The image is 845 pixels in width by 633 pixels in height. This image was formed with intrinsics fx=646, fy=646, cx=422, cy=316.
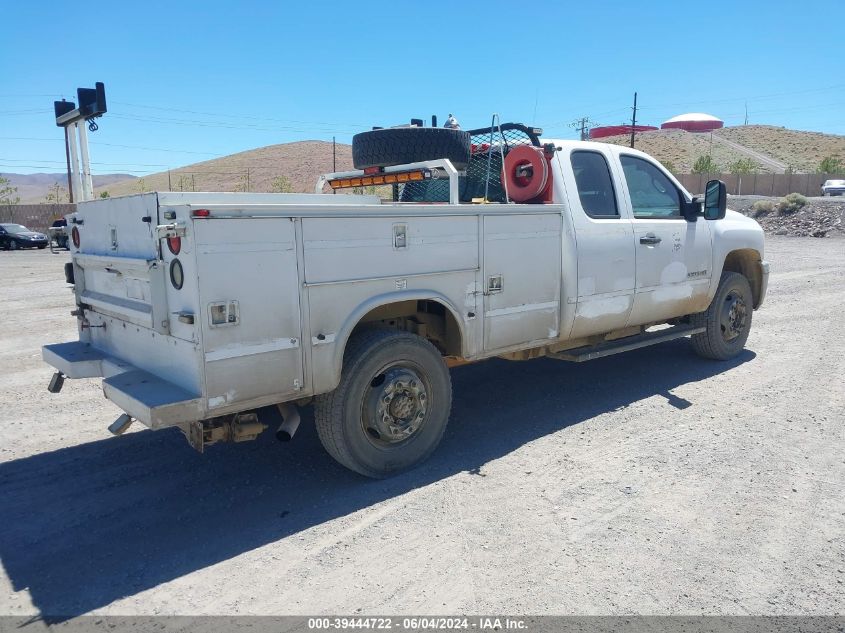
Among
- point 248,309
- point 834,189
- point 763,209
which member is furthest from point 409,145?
point 834,189

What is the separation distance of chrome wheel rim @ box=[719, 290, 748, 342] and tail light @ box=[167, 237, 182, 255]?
224 inches

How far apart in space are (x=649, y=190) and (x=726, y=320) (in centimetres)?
191

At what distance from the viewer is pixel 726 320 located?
275 inches

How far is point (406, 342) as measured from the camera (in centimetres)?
426

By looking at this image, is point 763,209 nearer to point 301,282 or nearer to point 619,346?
point 619,346

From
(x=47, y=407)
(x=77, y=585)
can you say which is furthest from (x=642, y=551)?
(x=47, y=407)

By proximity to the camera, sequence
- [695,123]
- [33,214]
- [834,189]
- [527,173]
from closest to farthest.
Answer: [527,173]
[33,214]
[834,189]
[695,123]

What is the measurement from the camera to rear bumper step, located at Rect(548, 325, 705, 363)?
559 cm

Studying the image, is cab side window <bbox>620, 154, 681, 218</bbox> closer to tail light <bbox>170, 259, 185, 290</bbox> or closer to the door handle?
the door handle

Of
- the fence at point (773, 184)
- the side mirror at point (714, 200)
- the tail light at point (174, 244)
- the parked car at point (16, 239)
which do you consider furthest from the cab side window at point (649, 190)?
the fence at point (773, 184)

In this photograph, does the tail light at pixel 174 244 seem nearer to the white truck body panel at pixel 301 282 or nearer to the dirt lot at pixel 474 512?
the white truck body panel at pixel 301 282

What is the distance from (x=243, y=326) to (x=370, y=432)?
1195 mm

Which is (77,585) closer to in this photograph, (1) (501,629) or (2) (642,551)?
(1) (501,629)

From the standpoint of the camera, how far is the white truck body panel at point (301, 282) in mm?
3436
